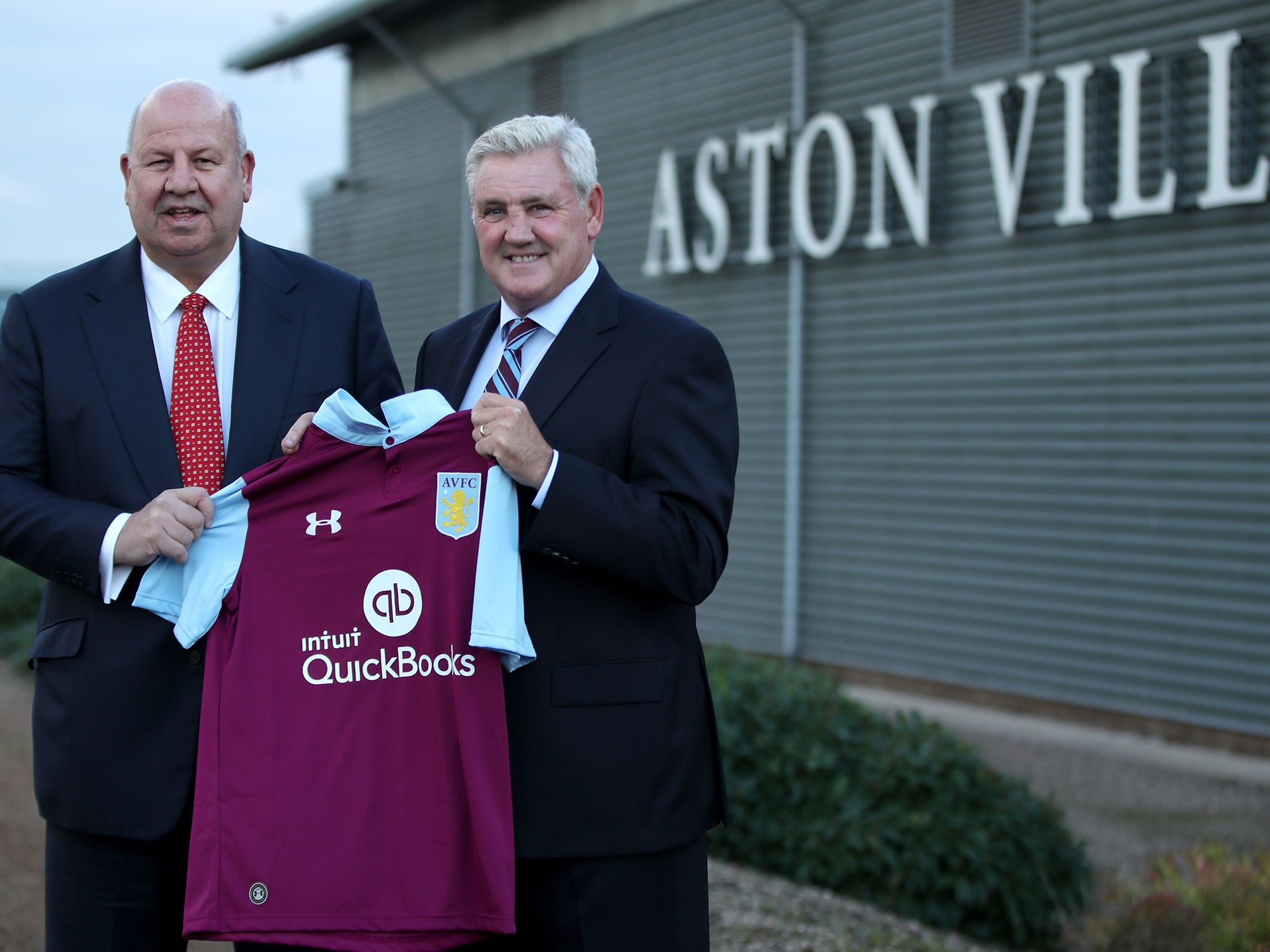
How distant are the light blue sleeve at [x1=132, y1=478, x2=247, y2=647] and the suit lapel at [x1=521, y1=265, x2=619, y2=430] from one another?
615 millimetres

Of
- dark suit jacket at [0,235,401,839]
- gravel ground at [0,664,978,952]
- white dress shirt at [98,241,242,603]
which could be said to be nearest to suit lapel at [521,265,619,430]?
dark suit jacket at [0,235,401,839]

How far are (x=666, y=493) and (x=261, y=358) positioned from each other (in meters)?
0.94

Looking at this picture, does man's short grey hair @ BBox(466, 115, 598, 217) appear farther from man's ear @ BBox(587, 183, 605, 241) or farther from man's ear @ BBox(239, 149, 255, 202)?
man's ear @ BBox(239, 149, 255, 202)

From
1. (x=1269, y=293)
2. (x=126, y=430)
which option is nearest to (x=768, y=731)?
(x=126, y=430)

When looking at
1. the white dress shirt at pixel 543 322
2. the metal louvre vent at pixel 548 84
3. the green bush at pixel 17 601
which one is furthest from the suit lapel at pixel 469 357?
the metal louvre vent at pixel 548 84

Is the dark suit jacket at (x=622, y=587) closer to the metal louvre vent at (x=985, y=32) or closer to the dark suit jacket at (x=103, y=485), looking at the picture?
the dark suit jacket at (x=103, y=485)

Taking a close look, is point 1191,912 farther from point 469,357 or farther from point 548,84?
point 548,84

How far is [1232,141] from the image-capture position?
26.3 ft

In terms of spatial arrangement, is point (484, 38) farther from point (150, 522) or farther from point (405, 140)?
point (150, 522)

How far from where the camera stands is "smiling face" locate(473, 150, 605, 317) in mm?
2641

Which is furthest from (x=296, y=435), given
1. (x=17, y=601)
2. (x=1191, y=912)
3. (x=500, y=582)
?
(x=17, y=601)

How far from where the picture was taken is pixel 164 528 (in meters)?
2.54

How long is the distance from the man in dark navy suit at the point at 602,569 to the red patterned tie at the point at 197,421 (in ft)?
1.99

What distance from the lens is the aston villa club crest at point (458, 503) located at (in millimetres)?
2629
